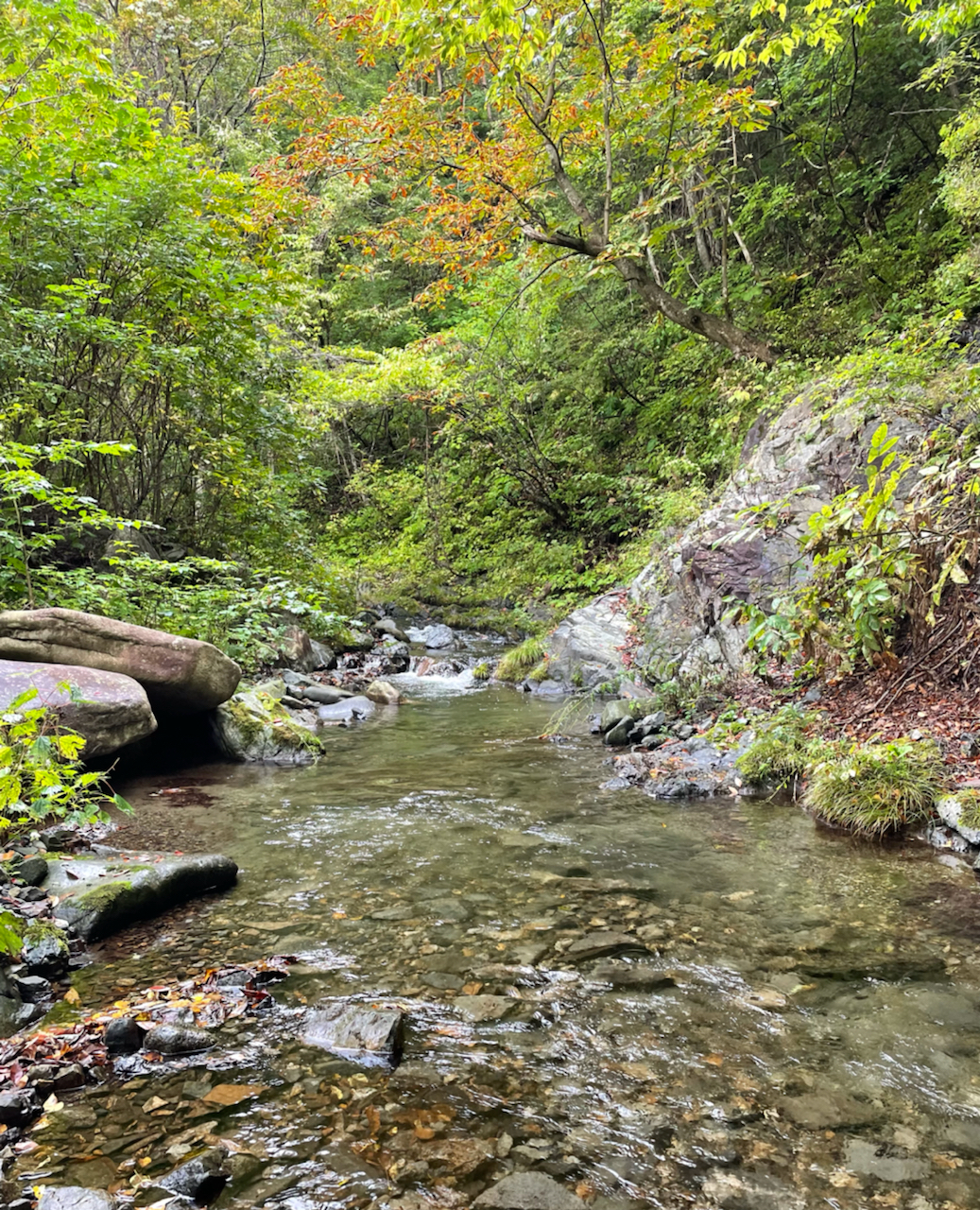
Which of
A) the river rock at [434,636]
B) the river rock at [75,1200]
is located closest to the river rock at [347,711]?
the river rock at [434,636]

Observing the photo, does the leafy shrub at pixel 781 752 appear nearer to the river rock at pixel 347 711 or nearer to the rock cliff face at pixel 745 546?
the rock cliff face at pixel 745 546

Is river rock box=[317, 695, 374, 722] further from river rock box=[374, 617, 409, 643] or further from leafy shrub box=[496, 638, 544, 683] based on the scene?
river rock box=[374, 617, 409, 643]

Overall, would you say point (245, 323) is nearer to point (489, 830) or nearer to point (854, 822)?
point (489, 830)

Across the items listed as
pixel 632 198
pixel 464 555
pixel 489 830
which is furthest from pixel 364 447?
pixel 489 830

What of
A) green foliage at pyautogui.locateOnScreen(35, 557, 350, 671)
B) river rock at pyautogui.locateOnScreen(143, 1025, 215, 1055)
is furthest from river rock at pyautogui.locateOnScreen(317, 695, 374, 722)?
river rock at pyautogui.locateOnScreen(143, 1025, 215, 1055)

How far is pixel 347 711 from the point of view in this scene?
33.3 ft

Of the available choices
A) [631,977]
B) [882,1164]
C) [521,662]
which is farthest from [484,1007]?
[521,662]

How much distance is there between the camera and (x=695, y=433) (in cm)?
1424

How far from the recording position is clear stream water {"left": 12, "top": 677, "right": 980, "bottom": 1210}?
2.07 meters

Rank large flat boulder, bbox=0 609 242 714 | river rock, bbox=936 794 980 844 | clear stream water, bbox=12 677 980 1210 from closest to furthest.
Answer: clear stream water, bbox=12 677 980 1210 < river rock, bbox=936 794 980 844 < large flat boulder, bbox=0 609 242 714

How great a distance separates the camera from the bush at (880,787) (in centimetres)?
479

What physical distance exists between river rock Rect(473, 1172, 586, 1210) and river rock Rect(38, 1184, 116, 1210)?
3.27 ft

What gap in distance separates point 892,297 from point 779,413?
2.42 m

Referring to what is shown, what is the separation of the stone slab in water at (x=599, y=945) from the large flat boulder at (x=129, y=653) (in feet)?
16.0
